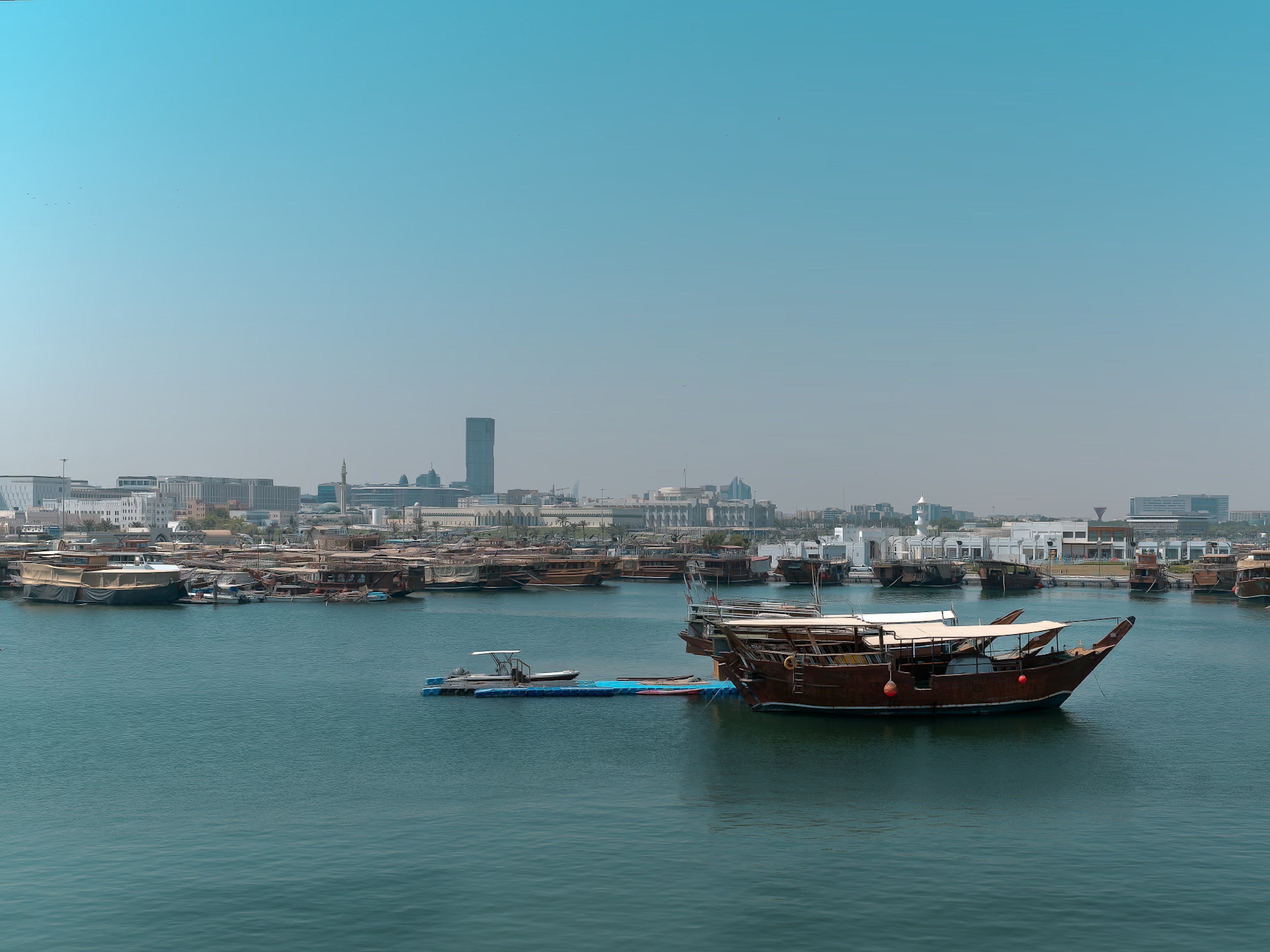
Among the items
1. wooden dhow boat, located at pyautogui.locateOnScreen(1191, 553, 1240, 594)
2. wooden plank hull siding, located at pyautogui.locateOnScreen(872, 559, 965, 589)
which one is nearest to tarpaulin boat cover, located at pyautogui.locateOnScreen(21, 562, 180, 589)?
wooden plank hull siding, located at pyautogui.locateOnScreen(872, 559, 965, 589)

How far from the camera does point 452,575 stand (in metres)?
117

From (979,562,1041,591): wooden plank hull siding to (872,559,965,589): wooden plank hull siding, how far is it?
881 centimetres

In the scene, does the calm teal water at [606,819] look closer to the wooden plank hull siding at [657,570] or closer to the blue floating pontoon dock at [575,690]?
the blue floating pontoon dock at [575,690]

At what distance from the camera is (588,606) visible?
3878 inches

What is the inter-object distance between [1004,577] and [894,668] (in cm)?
8111

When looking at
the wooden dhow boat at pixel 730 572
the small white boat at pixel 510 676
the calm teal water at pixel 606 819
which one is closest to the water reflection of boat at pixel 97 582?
the calm teal water at pixel 606 819

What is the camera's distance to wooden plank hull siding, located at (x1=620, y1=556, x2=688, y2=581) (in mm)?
141625

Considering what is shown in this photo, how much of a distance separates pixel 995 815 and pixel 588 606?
69466 mm

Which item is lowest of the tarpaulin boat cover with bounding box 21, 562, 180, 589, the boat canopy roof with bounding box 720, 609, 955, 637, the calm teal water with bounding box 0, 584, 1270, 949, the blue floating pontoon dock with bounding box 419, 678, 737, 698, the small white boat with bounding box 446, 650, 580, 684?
the calm teal water with bounding box 0, 584, 1270, 949

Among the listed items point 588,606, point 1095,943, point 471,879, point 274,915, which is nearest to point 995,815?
point 1095,943

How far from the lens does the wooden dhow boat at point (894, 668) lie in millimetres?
43188

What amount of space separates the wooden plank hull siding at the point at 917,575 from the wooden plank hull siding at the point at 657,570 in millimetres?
24441

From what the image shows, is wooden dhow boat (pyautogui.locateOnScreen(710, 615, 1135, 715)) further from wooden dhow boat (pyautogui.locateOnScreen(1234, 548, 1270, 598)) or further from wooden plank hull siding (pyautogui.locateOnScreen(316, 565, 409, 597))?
wooden dhow boat (pyautogui.locateOnScreen(1234, 548, 1270, 598))

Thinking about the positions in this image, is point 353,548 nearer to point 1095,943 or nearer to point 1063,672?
point 1063,672
